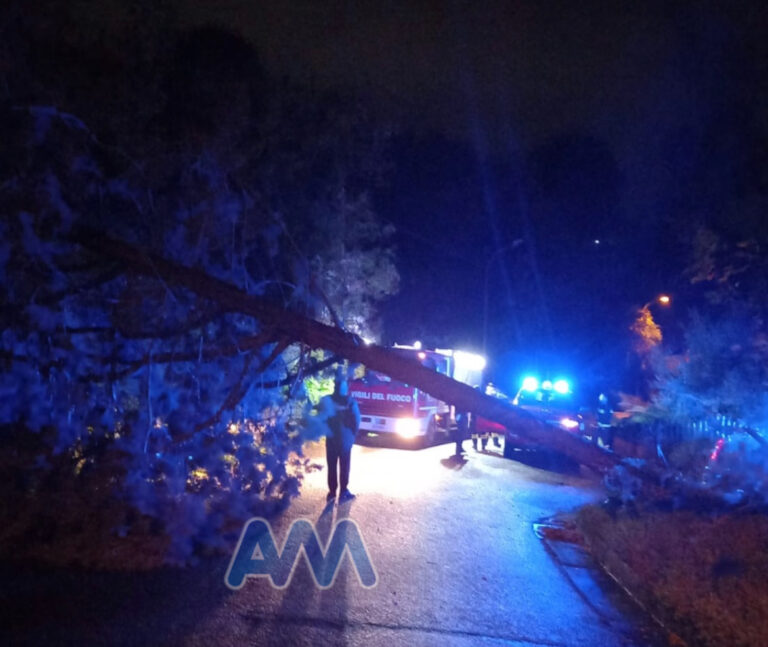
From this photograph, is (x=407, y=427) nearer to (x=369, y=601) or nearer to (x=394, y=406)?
(x=394, y=406)

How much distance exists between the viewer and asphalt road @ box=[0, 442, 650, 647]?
18.1 ft

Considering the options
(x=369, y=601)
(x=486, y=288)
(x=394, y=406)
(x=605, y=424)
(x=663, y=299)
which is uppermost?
(x=486, y=288)

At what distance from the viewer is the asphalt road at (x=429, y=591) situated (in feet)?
18.9

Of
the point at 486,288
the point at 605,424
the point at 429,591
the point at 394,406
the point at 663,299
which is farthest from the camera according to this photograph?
the point at 486,288

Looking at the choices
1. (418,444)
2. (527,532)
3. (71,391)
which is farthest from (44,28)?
(418,444)

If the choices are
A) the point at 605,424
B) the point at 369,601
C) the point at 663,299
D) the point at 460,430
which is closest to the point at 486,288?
the point at 663,299

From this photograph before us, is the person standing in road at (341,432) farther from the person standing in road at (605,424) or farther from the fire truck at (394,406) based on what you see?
the person standing in road at (605,424)

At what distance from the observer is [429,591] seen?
6.86 metres

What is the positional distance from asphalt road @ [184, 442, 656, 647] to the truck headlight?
5242 mm

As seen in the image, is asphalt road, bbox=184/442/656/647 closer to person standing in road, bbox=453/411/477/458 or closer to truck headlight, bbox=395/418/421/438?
person standing in road, bbox=453/411/477/458

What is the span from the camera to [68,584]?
20.8 feet

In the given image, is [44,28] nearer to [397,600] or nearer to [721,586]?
[397,600]

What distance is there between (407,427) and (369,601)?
10913 mm

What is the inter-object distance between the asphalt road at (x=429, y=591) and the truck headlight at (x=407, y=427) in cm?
524
